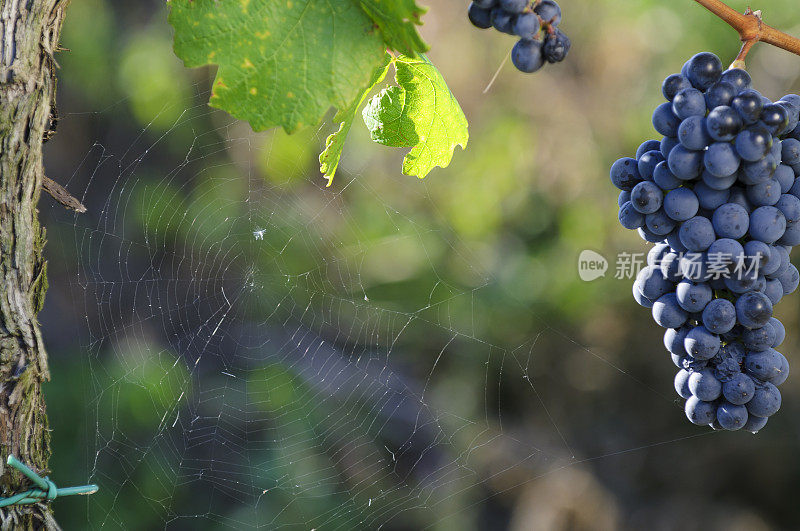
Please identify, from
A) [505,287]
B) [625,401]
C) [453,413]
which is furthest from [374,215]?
[625,401]

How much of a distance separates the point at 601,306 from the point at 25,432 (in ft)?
5.89

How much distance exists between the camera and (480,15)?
54 cm

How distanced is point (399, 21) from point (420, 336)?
177 cm

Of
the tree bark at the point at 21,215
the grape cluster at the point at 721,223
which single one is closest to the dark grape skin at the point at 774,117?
the grape cluster at the point at 721,223

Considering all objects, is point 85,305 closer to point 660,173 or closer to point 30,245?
point 30,245

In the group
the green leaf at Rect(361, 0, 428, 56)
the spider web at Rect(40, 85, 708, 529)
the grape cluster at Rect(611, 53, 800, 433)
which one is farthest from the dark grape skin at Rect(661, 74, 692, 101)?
the spider web at Rect(40, 85, 708, 529)

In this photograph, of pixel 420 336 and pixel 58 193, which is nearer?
pixel 58 193

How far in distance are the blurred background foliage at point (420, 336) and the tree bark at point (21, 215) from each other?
54.7 inches

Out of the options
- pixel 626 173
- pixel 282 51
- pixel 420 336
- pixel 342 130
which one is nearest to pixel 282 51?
pixel 282 51

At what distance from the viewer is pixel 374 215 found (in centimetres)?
221

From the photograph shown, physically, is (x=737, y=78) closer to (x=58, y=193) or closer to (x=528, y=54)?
(x=528, y=54)

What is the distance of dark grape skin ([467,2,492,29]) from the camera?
0.53 metres

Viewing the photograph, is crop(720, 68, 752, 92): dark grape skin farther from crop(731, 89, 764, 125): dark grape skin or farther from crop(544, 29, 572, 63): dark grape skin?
crop(544, 29, 572, 63): dark grape skin

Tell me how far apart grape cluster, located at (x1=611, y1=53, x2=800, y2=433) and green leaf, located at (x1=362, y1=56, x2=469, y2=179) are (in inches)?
9.3
